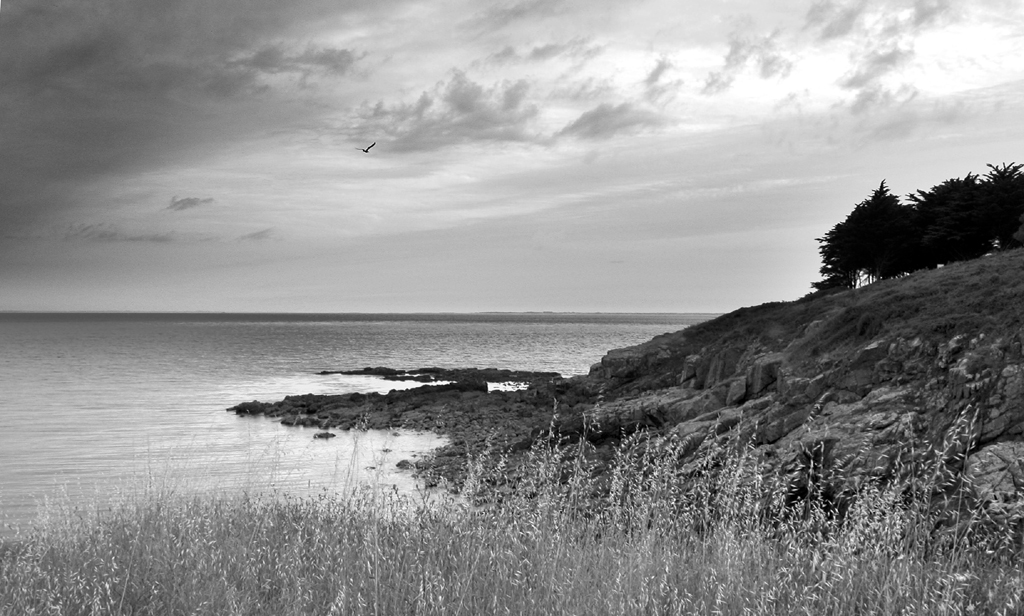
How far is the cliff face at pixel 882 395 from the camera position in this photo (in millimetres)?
11742

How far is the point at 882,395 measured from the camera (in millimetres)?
15008

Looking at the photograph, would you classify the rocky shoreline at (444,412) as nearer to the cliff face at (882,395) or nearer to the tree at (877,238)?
the cliff face at (882,395)

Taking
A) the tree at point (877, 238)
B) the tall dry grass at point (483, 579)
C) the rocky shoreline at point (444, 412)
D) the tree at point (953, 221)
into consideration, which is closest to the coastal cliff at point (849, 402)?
the rocky shoreline at point (444, 412)

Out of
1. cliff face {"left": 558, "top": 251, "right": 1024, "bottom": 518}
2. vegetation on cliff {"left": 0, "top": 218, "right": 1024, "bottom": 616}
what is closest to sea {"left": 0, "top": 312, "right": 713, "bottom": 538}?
vegetation on cliff {"left": 0, "top": 218, "right": 1024, "bottom": 616}

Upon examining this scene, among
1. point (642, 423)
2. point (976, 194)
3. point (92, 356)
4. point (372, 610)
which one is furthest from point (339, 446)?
point (92, 356)

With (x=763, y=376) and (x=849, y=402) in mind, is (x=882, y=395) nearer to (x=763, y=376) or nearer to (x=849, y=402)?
(x=849, y=402)

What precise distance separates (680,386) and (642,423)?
400 centimetres

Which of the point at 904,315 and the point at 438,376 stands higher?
the point at 904,315

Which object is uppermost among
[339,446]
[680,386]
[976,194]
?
[976,194]

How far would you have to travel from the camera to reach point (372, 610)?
216 inches

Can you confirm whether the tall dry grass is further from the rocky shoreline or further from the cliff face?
the rocky shoreline

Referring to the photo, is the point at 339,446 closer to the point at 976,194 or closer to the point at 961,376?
the point at 961,376

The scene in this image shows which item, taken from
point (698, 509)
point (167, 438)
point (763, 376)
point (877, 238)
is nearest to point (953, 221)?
point (877, 238)

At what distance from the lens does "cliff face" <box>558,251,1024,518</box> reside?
1174 centimetres
